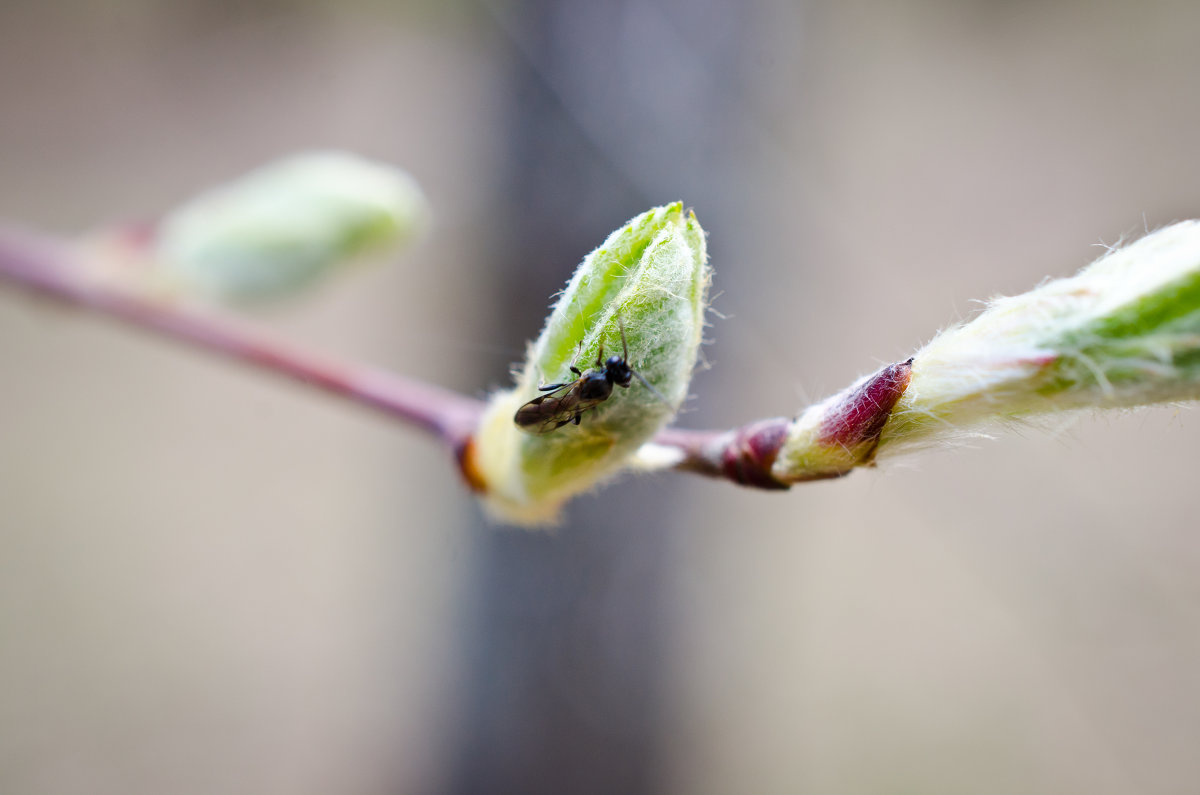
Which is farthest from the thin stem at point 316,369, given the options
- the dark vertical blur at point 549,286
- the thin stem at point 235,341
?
the dark vertical blur at point 549,286

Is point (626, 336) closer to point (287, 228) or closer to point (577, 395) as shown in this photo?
point (577, 395)

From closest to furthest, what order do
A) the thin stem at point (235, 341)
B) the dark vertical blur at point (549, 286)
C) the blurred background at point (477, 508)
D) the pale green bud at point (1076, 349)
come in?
the pale green bud at point (1076, 349) → the thin stem at point (235, 341) → the dark vertical blur at point (549, 286) → the blurred background at point (477, 508)

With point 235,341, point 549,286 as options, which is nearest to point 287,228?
point 235,341

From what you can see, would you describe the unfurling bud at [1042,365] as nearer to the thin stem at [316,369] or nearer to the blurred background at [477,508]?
the thin stem at [316,369]

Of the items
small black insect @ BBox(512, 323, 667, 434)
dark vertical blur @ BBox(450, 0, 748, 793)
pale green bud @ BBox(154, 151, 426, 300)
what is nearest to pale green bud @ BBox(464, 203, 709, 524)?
small black insect @ BBox(512, 323, 667, 434)

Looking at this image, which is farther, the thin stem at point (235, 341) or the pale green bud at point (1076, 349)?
the thin stem at point (235, 341)
